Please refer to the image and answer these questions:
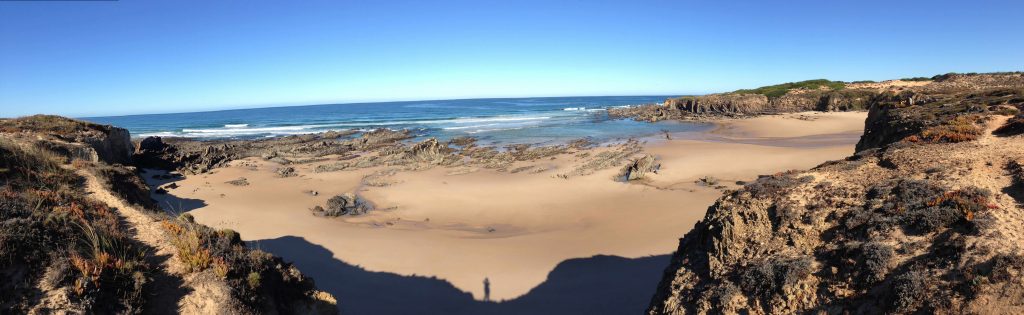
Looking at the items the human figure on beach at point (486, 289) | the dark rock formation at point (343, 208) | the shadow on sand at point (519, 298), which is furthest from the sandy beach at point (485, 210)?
the dark rock formation at point (343, 208)

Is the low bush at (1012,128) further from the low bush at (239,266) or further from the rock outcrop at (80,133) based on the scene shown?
the rock outcrop at (80,133)

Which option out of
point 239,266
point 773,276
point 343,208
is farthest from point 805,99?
point 239,266

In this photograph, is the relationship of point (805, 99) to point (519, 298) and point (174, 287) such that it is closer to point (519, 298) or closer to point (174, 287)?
point (519, 298)

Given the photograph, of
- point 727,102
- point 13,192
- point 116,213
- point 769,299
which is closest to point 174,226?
point 116,213

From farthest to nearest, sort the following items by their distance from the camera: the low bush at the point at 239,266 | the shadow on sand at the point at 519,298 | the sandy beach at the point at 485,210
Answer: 1. the sandy beach at the point at 485,210
2. the shadow on sand at the point at 519,298
3. the low bush at the point at 239,266

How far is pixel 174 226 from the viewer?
745cm

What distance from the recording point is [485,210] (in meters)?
17.6

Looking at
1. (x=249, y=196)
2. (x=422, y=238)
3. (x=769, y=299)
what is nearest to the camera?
(x=769, y=299)

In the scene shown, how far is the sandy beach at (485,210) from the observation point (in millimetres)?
12562

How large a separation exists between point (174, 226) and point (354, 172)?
1916cm

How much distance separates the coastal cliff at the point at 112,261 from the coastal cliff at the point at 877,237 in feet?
22.1

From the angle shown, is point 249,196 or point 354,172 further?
point 354,172

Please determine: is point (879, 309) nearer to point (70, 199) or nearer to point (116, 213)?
point (116, 213)

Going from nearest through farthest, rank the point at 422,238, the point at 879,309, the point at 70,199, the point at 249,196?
the point at 879,309
the point at 70,199
the point at 422,238
the point at 249,196
